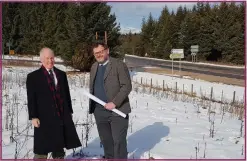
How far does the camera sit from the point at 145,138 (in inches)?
274

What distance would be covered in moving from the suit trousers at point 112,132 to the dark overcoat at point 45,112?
1.75 feet

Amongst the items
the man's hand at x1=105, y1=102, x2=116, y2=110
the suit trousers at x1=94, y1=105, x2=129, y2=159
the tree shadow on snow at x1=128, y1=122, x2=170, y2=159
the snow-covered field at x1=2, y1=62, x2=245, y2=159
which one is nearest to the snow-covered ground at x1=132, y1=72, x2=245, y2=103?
Result: the snow-covered field at x1=2, y1=62, x2=245, y2=159

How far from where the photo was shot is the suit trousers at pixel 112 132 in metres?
4.61

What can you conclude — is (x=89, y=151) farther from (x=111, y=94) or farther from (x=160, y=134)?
(x=160, y=134)

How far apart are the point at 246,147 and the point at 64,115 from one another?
12.6ft

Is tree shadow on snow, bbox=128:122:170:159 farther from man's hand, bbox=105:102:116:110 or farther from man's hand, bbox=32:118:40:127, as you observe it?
man's hand, bbox=32:118:40:127

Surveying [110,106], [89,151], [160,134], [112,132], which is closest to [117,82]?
[110,106]

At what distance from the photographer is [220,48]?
5538 cm

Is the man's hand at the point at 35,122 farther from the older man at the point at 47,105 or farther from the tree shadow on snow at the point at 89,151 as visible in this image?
the tree shadow on snow at the point at 89,151

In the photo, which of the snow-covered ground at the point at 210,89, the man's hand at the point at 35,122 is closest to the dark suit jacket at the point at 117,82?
the man's hand at the point at 35,122

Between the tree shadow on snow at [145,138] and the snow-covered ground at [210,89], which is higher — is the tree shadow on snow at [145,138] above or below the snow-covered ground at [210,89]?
above

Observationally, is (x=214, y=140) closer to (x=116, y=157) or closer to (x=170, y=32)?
(x=116, y=157)

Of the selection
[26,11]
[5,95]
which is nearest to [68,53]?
[5,95]

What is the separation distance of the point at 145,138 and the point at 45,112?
3.10 meters
